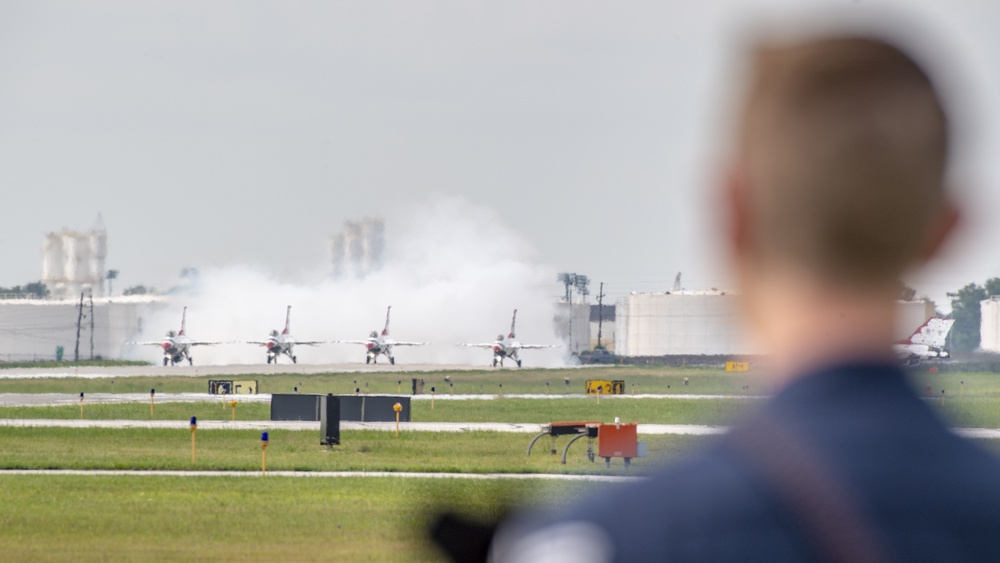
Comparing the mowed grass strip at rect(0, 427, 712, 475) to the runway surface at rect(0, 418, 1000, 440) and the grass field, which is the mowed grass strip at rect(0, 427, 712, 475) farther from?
the runway surface at rect(0, 418, 1000, 440)

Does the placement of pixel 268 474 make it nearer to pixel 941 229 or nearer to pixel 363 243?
pixel 941 229

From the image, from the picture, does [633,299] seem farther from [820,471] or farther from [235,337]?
[820,471]

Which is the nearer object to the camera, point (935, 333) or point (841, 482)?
point (841, 482)

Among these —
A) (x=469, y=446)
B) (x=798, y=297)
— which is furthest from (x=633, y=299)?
(x=798, y=297)

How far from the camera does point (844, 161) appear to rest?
78.2 inches

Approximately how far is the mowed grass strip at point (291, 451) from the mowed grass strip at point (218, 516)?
9.52ft

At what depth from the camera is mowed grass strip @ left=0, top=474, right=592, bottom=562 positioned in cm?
1928

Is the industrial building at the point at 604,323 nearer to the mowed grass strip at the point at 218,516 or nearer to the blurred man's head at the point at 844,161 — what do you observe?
the mowed grass strip at the point at 218,516

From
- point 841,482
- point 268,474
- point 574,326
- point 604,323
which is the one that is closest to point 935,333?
point 574,326

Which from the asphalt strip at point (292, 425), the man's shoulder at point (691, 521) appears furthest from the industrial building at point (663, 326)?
the man's shoulder at point (691, 521)

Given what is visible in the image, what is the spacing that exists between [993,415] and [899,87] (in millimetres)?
50996

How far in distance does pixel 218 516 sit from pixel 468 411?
36245mm

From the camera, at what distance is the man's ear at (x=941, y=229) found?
212cm

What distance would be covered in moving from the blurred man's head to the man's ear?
0.8 inches
